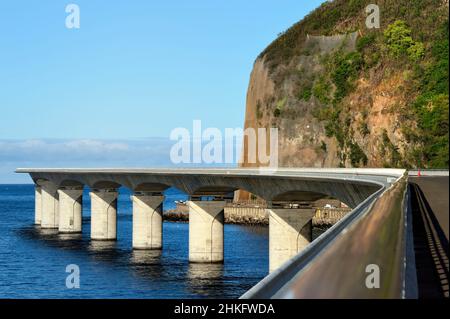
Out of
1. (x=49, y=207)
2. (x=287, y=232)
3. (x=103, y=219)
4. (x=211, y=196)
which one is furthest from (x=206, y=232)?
(x=49, y=207)

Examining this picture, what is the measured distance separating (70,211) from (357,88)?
52394 mm

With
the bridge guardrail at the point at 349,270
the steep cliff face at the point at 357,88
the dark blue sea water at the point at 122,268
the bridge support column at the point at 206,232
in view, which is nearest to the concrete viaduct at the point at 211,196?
the bridge support column at the point at 206,232

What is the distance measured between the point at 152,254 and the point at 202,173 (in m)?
12.8

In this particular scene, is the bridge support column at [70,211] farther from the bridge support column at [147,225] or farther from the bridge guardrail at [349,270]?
the bridge guardrail at [349,270]

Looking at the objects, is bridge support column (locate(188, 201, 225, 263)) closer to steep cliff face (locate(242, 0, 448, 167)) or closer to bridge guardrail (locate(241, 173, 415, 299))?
steep cliff face (locate(242, 0, 448, 167))

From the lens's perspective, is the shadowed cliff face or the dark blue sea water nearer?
the dark blue sea water

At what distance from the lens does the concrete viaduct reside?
59750 millimetres

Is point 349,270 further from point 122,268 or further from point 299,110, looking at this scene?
point 299,110

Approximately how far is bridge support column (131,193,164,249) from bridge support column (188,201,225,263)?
37.4ft

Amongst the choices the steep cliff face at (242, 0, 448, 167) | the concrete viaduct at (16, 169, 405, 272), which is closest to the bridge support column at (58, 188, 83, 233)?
the concrete viaduct at (16, 169, 405, 272)

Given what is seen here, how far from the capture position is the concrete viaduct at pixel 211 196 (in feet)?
196

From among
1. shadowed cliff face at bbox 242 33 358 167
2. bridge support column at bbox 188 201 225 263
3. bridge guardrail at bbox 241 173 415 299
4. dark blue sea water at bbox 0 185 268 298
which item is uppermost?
shadowed cliff face at bbox 242 33 358 167

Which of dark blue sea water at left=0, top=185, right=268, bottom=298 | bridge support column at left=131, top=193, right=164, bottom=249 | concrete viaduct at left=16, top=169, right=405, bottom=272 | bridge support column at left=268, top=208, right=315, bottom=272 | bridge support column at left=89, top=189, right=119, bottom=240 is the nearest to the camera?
dark blue sea water at left=0, top=185, right=268, bottom=298
